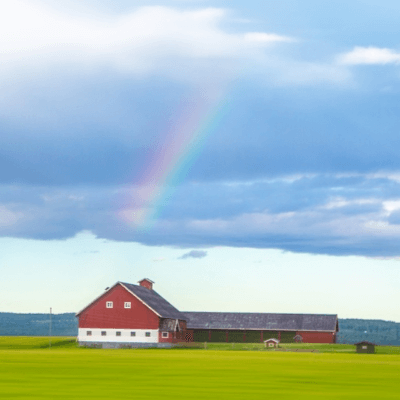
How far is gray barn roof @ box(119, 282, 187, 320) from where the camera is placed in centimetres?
10362

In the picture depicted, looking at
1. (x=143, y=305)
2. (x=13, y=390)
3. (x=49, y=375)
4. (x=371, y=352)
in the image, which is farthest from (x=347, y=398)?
(x=143, y=305)

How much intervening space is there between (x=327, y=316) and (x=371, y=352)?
3151cm

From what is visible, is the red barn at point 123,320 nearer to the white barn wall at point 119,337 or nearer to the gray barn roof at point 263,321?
the white barn wall at point 119,337

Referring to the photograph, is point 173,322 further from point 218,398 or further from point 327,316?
point 218,398

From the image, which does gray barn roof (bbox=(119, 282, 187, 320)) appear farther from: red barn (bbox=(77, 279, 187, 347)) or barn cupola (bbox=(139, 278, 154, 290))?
barn cupola (bbox=(139, 278, 154, 290))

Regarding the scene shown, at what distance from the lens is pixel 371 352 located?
8838cm

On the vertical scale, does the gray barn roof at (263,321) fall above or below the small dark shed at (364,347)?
above

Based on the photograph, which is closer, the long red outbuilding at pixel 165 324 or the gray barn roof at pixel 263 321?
the long red outbuilding at pixel 165 324

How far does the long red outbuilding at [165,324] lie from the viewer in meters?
102

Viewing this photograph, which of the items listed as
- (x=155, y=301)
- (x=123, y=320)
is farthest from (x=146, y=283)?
(x=123, y=320)

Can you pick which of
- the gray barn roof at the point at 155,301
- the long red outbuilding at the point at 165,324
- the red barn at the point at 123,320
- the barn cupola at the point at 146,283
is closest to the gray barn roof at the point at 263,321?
the long red outbuilding at the point at 165,324

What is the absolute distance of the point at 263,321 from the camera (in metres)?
120

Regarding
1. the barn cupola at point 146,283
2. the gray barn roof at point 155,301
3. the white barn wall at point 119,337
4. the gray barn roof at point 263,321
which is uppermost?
the barn cupola at point 146,283

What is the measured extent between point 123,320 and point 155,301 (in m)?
7.21
